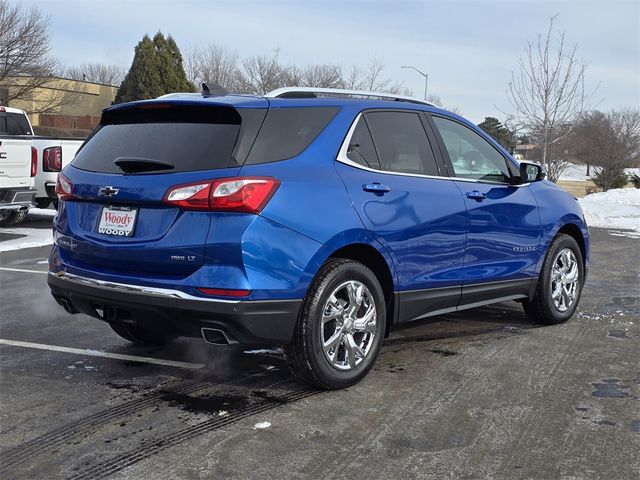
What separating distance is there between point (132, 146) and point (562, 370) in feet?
10.4

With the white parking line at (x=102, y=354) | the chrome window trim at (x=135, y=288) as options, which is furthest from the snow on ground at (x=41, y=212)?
the chrome window trim at (x=135, y=288)

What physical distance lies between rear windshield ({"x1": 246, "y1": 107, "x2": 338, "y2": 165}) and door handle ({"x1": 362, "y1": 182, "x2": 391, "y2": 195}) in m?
0.45

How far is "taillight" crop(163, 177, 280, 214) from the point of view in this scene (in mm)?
3645

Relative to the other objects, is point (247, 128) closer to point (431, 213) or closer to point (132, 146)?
point (132, 146)

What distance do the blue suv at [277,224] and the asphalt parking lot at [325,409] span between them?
355mm

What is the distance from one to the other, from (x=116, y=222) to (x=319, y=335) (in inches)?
52.0

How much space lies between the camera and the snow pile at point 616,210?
16.0 m

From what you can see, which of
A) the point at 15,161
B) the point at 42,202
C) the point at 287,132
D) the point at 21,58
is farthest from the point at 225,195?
the point at 21,58

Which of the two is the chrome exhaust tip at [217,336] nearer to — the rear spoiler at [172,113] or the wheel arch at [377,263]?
the wheel arch at [377,263]

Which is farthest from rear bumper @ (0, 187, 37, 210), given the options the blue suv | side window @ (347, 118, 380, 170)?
side window @ (347, 118, 380, 170)

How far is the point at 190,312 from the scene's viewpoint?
3.69m

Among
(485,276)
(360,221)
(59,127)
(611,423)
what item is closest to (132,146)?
(360,221)

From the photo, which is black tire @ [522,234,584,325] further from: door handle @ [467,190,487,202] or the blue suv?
door handle @ [467,190,487,202]

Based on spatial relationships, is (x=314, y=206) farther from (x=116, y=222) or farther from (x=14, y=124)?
(x=14, y=124)
